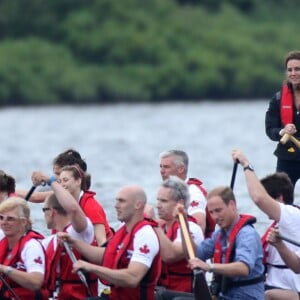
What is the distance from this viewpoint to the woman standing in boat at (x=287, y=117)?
33.1ft

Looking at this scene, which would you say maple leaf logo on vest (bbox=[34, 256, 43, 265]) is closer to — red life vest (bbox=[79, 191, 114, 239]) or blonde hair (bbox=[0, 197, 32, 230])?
blonde hair (bbox=[0, 197, 32, 230])

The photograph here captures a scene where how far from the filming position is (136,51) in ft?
195

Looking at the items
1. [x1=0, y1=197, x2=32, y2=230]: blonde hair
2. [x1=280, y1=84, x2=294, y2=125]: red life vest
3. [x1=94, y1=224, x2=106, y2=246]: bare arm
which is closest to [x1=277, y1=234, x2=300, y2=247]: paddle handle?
[x1=94, y1=224, x2=106, y2=246]: bare arm

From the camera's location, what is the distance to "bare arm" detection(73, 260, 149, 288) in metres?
8.20

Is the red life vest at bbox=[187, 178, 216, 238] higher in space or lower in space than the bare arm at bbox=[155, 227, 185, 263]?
higher

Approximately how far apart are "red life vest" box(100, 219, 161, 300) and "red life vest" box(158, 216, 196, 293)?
0.38 metres

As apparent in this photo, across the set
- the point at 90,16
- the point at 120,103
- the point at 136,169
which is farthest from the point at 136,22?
the point at 136,169

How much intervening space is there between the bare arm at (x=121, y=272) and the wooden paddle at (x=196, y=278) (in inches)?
12.1

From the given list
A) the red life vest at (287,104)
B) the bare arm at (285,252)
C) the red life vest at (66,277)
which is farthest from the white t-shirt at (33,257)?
the red life vest at (287,104)

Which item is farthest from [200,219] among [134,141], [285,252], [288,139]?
[134,141]

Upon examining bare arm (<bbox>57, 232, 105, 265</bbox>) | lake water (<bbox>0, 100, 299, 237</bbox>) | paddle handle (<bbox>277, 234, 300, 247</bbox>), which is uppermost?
lake water (<bbox>0, 100, 299, 237</bbox>)

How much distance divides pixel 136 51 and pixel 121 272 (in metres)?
51.4

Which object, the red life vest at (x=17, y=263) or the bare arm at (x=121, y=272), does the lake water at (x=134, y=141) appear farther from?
the bare arm at (x=121, y=272)

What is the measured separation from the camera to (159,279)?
29.8 feet
